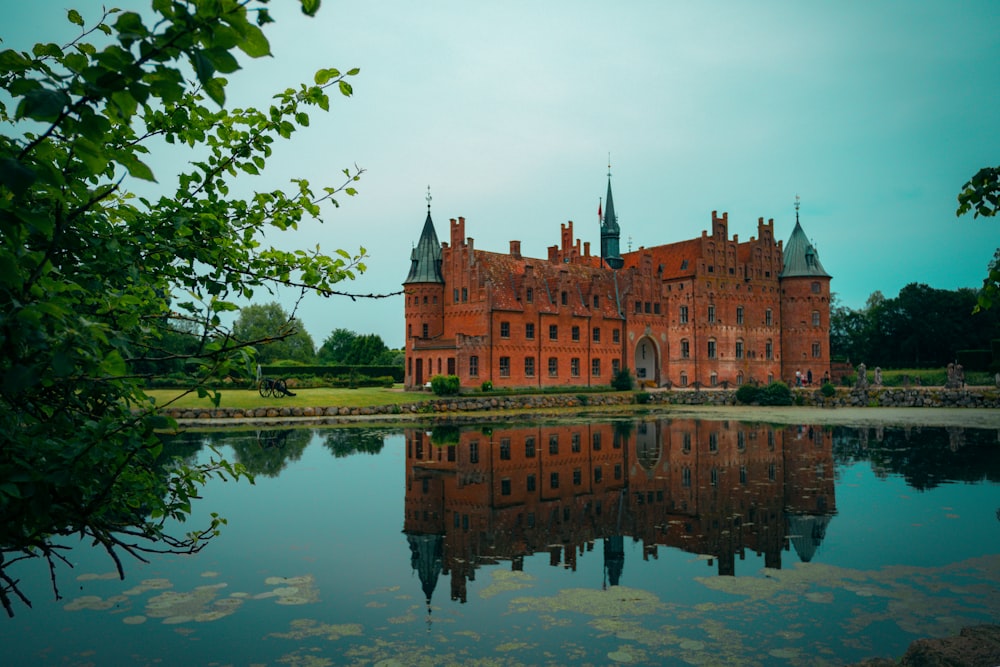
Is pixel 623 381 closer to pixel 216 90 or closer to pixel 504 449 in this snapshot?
pixel 504 449

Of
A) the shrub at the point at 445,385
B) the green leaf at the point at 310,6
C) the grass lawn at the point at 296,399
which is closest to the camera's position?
the green leaf at the point at 310,6

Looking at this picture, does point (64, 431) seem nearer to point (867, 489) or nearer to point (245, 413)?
point (867, 489)

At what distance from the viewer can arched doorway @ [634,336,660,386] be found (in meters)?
54.0

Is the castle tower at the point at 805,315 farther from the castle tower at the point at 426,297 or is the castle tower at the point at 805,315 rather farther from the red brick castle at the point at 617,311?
the castle tower at the point at 426,297

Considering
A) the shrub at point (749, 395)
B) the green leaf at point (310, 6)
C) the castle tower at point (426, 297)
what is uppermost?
the castle tower at point (426, 297)

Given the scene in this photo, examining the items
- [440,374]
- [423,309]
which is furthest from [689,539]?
[423,309]

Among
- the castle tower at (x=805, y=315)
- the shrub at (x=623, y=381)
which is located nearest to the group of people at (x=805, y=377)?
the castle tower at (x=805, y=315)

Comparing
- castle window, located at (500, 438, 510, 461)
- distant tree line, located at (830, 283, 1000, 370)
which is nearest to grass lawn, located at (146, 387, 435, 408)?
castle window, located at (500, 438, 510, 461)

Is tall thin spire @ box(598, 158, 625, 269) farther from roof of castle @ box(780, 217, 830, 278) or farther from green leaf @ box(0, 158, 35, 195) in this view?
green leaf @ box(0, 158, 35, 195)

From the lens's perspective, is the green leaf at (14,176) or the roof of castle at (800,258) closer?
the green leaf at (14,176)

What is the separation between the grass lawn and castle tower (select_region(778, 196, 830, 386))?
35.0 m

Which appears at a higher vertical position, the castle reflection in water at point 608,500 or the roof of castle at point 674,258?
the roof of castle at point 674,258

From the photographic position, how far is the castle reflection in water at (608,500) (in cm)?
991

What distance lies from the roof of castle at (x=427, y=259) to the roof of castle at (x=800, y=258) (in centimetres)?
3128
